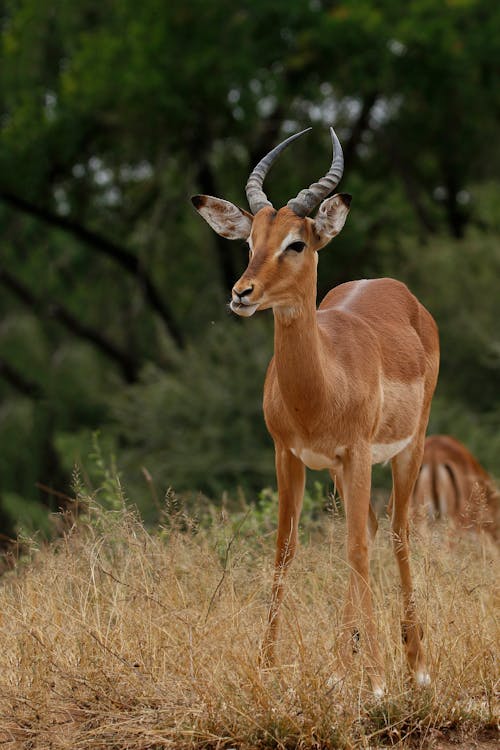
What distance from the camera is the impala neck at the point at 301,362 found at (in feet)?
15.8

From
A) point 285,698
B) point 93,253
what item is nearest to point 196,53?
point 93,253

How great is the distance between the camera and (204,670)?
14.6ft

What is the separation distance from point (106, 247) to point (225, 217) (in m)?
15.4

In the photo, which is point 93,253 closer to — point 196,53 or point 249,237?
point 196,53

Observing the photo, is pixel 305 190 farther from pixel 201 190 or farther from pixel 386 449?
pixel 201 190

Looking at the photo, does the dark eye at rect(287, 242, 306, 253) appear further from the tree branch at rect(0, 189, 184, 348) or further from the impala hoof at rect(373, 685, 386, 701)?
the tree branch at rect(0, 189, 184, 348)

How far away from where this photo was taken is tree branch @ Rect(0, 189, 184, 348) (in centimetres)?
1958

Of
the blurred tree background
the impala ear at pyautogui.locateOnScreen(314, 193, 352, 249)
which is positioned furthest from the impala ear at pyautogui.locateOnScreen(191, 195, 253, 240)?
the blurred tree background

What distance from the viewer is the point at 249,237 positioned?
493 cm

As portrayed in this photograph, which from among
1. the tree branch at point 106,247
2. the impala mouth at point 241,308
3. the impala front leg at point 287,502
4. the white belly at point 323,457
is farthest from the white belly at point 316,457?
the tree branch at point 106,247

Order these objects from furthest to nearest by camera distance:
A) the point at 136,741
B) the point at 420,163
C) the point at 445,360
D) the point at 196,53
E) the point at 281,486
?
the point at 420,163 → the point at 445,360 → the point at 196,53 → the point at 281,486 → the point at 136,741

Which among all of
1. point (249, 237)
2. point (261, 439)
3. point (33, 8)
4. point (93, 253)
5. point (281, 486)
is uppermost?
point (33, 8)

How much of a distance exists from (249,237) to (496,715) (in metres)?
2.06

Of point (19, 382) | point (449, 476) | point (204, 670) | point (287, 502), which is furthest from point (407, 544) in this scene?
point (19, 382)
